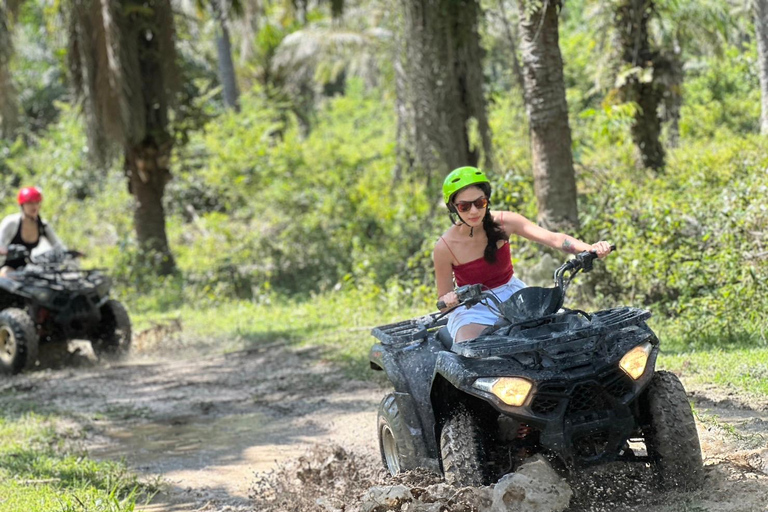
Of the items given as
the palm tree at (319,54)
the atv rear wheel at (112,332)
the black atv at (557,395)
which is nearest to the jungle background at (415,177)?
the atv rear wheel at (112,332)

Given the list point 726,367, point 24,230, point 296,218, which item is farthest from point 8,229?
point 726,367

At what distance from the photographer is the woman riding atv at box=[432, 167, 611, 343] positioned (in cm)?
516

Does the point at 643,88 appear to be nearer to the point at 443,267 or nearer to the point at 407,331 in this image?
the point at 443,267

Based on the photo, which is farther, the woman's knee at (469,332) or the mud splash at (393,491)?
the woman's knee at (469,332)

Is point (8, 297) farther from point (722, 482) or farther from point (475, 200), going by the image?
Answer: point (722, 482)

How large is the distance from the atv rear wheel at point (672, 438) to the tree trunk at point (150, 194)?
1402 cm

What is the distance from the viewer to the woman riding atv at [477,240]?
203 inches

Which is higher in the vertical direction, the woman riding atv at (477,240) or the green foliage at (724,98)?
the green foliage at (724,98)

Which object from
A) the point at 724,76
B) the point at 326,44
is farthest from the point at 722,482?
the point at 326,44

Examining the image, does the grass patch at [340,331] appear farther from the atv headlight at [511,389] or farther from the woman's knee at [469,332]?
the atv headlight at [511,389]

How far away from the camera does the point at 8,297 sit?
11484mm

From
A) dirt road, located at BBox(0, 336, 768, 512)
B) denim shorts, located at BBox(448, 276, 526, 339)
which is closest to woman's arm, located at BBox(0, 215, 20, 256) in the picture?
dirt road, located at BBox(0, 336, 768, 512)

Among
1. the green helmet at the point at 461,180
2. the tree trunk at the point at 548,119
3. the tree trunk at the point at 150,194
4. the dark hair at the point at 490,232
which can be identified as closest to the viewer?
the green helmet at the point at 461,180

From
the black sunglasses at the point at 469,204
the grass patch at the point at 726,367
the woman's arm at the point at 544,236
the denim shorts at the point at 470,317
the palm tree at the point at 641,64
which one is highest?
the palm tree at the point at 641,64
